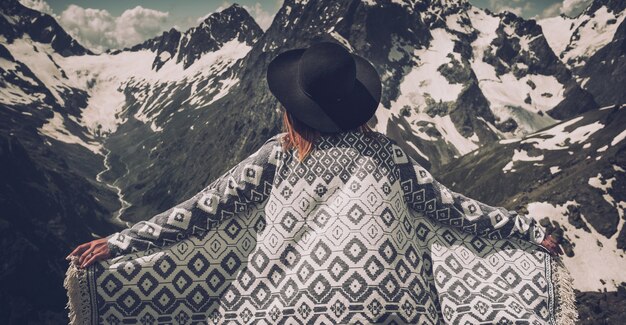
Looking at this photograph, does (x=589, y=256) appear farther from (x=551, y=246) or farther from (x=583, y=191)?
(x=551, y=246)

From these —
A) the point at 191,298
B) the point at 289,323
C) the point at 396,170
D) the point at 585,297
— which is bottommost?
the point at 191,298

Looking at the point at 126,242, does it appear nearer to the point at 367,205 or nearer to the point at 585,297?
the point at 367,205

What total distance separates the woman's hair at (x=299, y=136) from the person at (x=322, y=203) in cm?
1

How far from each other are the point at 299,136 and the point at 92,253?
10.2 feet

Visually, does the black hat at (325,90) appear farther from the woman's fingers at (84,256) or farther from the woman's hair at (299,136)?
the woman's fingers at (84,256)

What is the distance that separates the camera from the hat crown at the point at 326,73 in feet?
22.6

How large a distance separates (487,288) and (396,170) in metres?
2.12

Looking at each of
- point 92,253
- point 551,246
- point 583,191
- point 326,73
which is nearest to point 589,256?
point 583,191

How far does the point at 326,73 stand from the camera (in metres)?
6.88

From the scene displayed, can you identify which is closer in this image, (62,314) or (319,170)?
(319,170)

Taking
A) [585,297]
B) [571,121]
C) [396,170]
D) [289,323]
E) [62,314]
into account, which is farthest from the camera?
[571,121]

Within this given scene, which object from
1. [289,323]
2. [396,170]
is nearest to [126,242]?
[289,323]

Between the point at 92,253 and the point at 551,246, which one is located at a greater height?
the point at 551,246

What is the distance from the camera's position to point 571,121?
7638 inches
